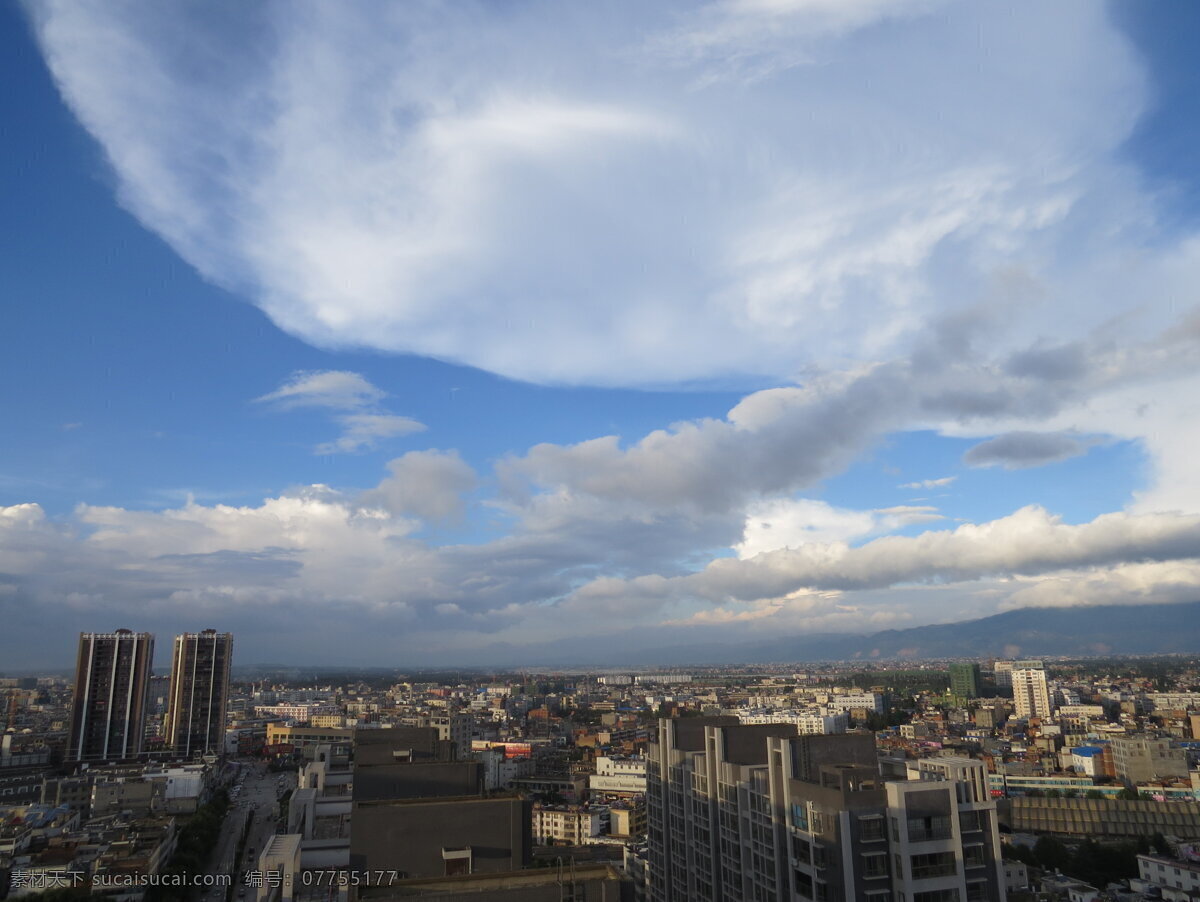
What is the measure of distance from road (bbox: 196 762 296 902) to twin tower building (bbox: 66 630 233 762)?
18.8ft

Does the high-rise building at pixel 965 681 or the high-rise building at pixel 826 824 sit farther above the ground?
the high-rise building at pixel 826 824

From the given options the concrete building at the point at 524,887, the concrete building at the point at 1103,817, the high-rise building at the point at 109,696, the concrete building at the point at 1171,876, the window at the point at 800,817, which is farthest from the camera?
the high-rise building at the point at 109,696

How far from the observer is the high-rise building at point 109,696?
62.0 m

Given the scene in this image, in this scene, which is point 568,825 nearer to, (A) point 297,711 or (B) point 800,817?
(B) point 800,817

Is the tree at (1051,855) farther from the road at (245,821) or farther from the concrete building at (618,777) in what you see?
the road at (245,821)

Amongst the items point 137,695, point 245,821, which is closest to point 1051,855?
point 245,821

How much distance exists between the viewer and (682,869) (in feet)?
70.5

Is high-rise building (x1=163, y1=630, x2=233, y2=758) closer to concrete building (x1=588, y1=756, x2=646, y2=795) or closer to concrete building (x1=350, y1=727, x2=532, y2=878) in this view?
concrete building (x1=588, y1=756, x2=646, y2=795)

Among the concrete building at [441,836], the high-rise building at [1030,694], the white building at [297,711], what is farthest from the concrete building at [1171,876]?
the white building at [297,711]

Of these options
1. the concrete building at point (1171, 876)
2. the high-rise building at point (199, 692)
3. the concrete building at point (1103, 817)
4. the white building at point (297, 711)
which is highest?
the high-rise building at point (199, 692)

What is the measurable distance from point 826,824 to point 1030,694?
104m

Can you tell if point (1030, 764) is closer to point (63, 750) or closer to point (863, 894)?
point (863, 894)

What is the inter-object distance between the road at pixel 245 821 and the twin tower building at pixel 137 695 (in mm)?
5734

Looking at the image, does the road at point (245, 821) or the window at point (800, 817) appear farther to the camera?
the road at point (245, 821)
